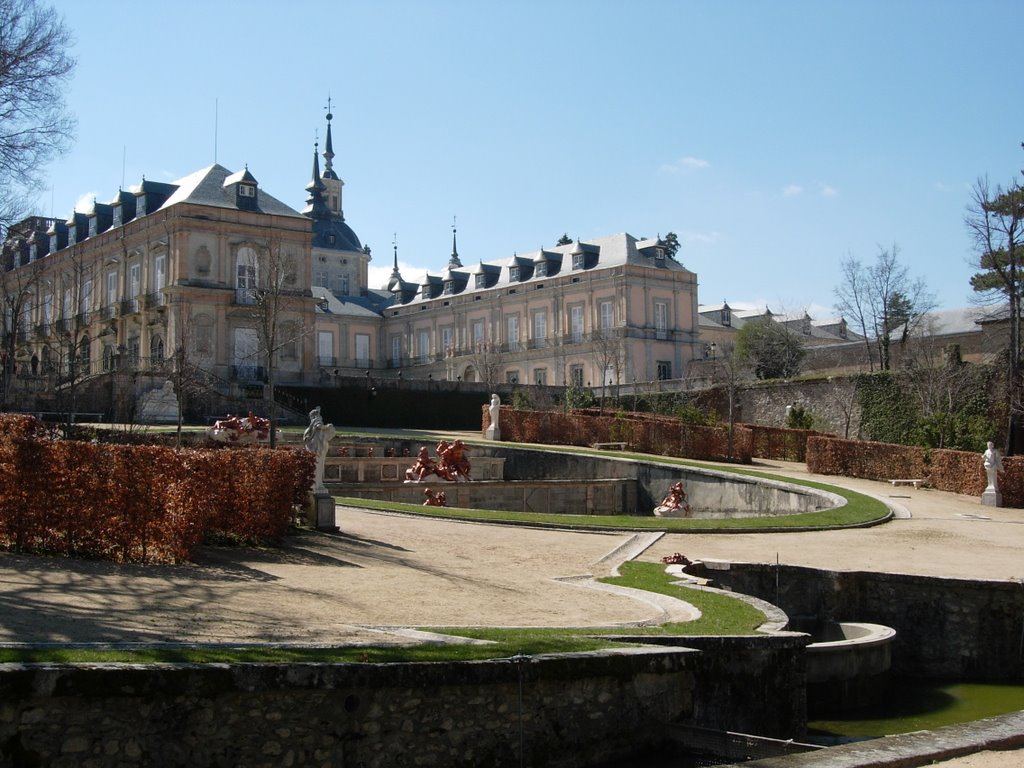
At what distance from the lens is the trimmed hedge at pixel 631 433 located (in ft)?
118

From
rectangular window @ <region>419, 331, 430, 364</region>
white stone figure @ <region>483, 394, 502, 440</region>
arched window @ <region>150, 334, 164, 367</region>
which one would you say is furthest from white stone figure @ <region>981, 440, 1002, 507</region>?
rectangular window @ <region>419, 331, 430, 364</region>

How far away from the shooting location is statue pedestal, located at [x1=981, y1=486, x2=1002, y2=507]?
998 inches

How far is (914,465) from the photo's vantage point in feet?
98.1

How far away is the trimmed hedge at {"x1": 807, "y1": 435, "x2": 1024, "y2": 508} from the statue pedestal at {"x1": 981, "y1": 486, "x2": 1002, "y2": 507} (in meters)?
0.22

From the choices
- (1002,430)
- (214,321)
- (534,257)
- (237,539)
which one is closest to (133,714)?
(237,539)

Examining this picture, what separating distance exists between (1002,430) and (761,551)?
2106cm

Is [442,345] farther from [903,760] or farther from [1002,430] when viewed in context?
[903,760]

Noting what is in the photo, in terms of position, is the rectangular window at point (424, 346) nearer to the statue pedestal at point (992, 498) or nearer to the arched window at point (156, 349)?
the arched window at point (156, 349)

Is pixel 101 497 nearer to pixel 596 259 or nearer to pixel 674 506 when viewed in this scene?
pixel 674 506

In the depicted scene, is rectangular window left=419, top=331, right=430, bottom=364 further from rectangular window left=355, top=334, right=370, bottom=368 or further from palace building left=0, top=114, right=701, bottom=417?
rectangular window left=355, top=334, right=370, bottom=368

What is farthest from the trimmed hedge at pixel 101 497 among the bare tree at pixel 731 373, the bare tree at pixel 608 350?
the bare tree at pixel 608 350

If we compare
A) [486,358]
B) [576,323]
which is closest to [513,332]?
[486,358]

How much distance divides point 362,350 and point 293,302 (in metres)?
27.5

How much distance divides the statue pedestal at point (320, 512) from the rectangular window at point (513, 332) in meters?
51.3
